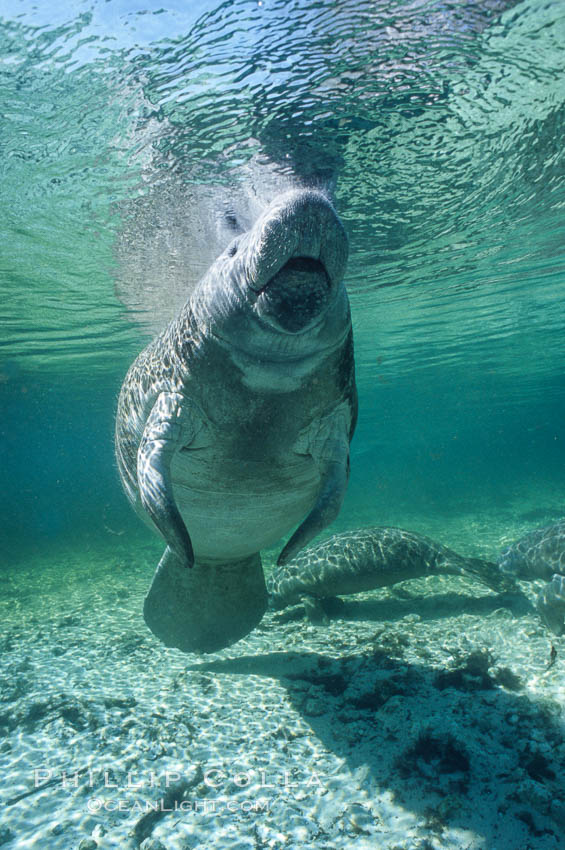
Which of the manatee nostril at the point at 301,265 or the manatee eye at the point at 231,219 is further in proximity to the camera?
the manatee eye at the point at 231,219

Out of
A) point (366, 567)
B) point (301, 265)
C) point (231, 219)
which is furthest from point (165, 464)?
point (231, 219)

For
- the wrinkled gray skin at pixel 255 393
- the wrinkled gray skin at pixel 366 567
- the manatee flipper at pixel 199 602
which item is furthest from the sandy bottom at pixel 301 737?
the wrinkled gray skin at pixel 255 393

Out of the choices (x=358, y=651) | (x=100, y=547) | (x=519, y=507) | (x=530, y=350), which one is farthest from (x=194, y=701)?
A: (x=530, y=350)

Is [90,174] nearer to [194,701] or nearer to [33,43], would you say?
[33,43]

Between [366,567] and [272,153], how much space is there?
609 centimetres

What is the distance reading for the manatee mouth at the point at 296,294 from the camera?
2424 millimetres

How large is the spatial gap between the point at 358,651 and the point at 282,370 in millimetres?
4591

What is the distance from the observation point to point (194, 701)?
5168 millimetres

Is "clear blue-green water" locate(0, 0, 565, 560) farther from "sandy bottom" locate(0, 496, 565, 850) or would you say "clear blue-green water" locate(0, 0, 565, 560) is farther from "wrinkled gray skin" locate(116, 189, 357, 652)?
"sandy bottom" locate(0, 496, 565, 850)

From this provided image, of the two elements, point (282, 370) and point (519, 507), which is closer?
point (282, 370)

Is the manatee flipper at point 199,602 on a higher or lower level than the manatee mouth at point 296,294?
lower

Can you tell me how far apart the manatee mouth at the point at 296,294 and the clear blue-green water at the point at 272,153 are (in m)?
3.39

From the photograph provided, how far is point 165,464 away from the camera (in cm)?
290

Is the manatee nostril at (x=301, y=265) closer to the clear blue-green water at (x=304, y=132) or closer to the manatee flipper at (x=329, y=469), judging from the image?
the manatee flipper at (x=329, y=469)
